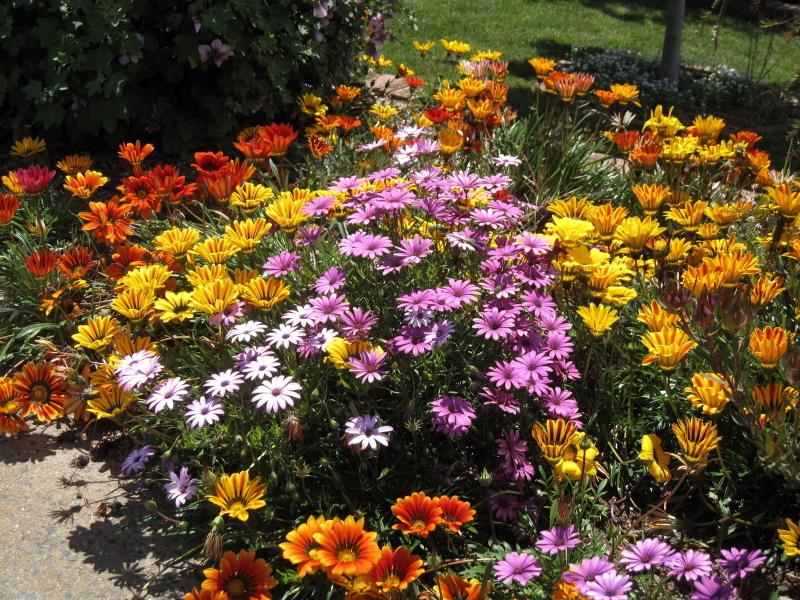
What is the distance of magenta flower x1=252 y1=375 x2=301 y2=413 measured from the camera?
7.03ft

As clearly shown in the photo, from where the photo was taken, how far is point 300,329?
237 cm

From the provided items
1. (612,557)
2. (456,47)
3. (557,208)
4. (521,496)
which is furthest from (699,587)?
(456,47)

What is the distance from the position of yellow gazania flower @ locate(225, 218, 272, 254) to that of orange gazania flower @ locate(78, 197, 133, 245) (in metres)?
0.60

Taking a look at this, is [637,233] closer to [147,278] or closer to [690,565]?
[690,565]

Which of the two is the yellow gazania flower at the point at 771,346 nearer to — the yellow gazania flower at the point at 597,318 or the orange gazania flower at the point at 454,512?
the yellow gazania flower at the point at 597,318

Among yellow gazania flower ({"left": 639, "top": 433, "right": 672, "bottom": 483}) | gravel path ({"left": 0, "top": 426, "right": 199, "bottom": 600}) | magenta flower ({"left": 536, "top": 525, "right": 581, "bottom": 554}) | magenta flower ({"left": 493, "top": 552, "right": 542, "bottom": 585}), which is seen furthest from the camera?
gravel path ({"left": 0, "top": 426, "right": 199, "bottom": 600})

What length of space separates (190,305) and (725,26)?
37.2 feet

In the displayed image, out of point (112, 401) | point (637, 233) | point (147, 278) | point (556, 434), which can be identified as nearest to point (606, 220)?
point (637, 233)

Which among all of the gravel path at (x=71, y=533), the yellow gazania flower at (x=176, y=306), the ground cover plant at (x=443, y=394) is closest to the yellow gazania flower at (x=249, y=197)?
the ground cover plant at (x=443, y=394)

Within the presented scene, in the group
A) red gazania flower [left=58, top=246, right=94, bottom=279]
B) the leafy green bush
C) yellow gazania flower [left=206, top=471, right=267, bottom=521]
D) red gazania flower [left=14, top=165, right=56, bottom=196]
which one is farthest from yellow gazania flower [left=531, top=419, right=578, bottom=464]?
the leafy green bush

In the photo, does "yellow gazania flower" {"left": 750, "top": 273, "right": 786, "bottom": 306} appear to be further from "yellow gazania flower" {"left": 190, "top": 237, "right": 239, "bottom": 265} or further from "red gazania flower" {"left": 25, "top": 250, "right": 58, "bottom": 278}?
"red gazania flower" {"left": 25, "top": 250, "right": 58, "bottom": 278}

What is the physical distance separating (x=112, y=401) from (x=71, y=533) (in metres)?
0.45

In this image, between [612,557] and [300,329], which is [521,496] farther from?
[300,329]

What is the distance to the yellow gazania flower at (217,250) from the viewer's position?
2.55 metres
